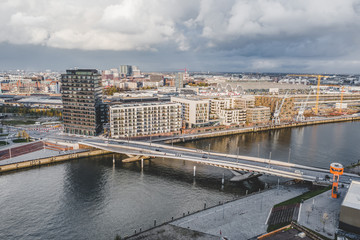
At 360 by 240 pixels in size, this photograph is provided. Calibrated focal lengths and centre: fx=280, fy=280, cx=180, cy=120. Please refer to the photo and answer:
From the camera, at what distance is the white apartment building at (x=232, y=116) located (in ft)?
258

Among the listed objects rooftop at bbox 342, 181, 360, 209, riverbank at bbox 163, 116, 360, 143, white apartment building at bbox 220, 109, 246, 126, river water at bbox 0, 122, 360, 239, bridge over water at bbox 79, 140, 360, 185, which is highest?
white apartment building at bbox 220, 109, 246, 126

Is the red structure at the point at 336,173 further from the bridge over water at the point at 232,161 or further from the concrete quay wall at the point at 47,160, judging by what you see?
the concrete quay wall at the point at 47,160

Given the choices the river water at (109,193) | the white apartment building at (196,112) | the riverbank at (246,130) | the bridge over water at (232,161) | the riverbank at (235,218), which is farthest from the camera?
the white apartment building at (196,112)

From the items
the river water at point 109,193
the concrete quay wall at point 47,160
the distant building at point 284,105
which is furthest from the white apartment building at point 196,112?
the distant building at point 284,105

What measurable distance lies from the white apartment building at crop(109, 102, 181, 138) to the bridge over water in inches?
252

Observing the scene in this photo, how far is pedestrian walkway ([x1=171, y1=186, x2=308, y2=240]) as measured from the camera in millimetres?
26641

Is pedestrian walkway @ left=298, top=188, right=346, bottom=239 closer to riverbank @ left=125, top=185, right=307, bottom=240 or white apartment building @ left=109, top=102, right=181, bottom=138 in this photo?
riverbank @ left=125, top=185, right=307, bottom=240

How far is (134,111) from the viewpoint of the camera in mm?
62156

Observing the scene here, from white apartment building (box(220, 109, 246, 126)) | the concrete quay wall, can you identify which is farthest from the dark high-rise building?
white apartment building (box(220, 109, 246, 126))

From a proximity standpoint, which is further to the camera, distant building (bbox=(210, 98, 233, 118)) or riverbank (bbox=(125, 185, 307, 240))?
distant building (bbox=(210, 98, 233, 118))

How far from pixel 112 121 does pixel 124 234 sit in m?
34.9

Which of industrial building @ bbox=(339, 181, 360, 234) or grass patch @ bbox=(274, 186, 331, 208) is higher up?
industrial building @ bbox=(339, 181, 360, 234)

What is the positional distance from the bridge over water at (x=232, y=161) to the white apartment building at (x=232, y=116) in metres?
31.4

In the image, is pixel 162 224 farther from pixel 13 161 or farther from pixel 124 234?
pixel 13 161
